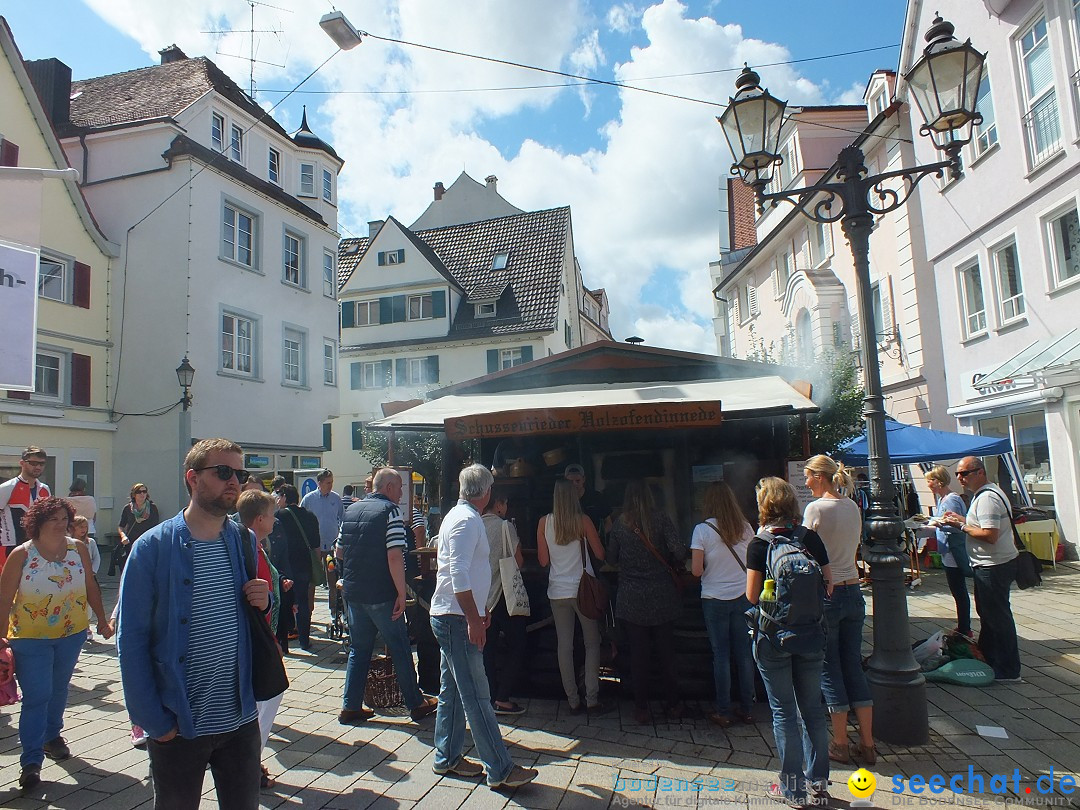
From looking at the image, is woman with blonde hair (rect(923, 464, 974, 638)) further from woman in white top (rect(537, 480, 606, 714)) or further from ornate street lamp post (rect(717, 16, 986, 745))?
woman in white top (rect(537, 480, 606, 714))

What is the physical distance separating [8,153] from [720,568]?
17.6 m

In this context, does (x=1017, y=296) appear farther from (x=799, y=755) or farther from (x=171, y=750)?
(x=171, y=750)

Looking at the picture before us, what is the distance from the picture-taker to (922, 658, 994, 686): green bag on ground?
234 inches

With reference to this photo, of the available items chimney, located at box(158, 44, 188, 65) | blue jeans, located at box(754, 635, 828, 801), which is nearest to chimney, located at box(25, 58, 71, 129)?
chimney, located at box(158, 44, 188, 65)

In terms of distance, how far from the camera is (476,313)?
33.1 meters

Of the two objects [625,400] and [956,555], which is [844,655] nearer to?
[625,400]

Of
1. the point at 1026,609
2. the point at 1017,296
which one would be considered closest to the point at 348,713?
the point at 1026,609

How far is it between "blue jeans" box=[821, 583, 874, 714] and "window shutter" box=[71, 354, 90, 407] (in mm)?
17939

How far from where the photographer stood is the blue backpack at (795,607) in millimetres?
3816

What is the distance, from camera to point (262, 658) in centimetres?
287

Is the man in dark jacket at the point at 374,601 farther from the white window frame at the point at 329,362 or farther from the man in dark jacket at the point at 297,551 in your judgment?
the white window frame at the point at 329,362

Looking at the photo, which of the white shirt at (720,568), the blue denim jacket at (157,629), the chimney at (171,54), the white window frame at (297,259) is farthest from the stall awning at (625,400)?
the chimney at (171,54)

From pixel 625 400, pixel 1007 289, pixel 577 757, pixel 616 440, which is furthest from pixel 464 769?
pixel 1007 289

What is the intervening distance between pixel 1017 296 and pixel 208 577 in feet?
50.6
